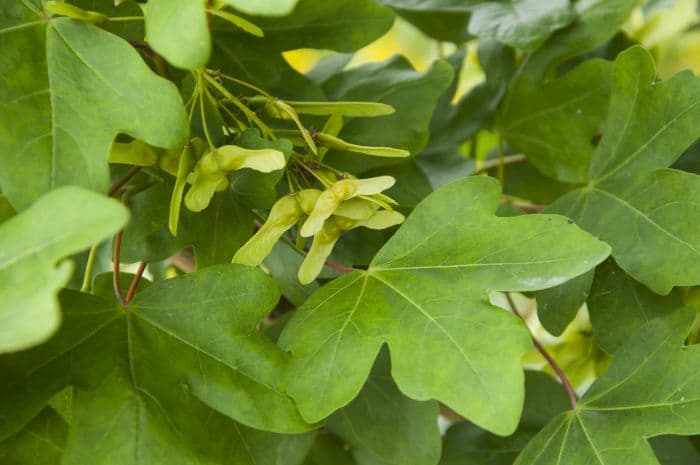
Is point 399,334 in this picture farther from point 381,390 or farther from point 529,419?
point 529,419

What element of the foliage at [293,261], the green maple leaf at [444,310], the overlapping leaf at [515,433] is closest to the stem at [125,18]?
the foliage at [293,261]

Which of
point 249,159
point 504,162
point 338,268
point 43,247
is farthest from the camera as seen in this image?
point 504,162

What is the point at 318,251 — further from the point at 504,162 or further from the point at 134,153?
the point at 504,162

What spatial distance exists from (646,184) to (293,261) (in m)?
0.28

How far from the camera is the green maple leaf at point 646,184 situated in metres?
0.65

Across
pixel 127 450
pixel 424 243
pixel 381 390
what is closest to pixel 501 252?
pixel 424 243

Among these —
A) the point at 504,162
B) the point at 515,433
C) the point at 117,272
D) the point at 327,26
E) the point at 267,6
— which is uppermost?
the point at 267,6

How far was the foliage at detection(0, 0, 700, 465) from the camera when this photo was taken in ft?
1.69

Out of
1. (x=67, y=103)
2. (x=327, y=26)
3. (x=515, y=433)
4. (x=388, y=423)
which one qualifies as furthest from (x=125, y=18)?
(x=515, y=433)

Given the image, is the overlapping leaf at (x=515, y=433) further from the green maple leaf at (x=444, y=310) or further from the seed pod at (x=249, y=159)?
the seed pod at (x=249, y=159)

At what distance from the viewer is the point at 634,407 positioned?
0.63 metres

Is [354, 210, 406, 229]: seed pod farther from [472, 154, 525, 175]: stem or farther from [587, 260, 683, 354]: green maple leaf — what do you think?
[472, 154, 525, 175]: stem

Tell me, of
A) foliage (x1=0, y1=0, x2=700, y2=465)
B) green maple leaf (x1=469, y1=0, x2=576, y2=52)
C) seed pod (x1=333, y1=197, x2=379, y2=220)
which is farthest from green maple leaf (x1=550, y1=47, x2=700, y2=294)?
seed pod (x1=333, y1=197, x2=379, y2=220)

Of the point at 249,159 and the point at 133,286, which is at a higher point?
the point at 249,159
